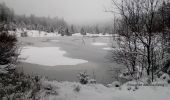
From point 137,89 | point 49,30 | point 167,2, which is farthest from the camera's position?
point 49,30

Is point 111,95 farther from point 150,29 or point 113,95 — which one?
point 150,29

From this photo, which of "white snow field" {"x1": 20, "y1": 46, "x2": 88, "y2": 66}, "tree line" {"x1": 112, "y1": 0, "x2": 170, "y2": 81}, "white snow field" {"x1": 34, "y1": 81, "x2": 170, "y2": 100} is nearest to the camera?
"white snow field" {"x1": 34, "y1": 81, "x2": 170, "y2": 100}

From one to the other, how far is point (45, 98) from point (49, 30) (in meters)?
125

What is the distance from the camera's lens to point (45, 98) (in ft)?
15.0

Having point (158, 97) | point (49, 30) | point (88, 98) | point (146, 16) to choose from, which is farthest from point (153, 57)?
point (49, 30)

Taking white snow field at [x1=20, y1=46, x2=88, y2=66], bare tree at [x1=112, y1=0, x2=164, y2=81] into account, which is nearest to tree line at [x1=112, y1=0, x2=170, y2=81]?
bare tree at [x1=112, y1=0, x2=164, y2=81]

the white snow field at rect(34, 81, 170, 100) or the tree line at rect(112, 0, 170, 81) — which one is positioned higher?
the tree line at rect(112, 0, 170, 81)

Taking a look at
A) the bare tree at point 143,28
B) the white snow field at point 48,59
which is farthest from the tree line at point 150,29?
the white snow field at point 48,59

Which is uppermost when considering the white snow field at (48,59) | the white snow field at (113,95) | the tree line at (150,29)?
the tree line at (150,29)

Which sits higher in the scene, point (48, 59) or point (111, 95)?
point (111, 95)

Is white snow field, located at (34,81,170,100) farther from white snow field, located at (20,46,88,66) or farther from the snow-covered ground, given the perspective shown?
white snow field, located at (20,46,88,66)

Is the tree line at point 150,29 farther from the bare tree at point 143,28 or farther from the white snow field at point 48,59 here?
the white snow field at point 48,59

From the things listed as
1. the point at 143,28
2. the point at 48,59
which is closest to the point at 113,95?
the point at 143,28

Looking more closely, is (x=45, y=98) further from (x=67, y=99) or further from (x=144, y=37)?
(x=144, y=37)
